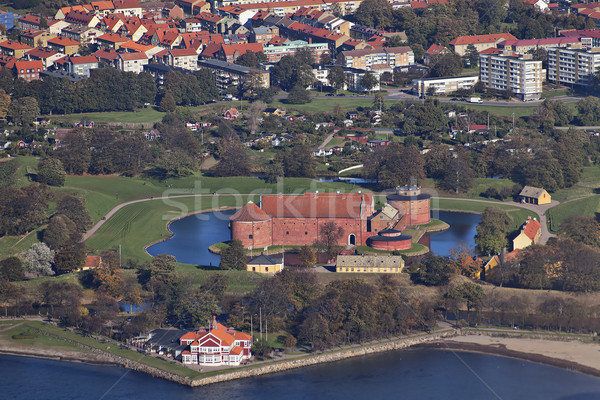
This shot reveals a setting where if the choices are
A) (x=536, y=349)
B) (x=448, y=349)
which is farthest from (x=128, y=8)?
(x=536, y=349)

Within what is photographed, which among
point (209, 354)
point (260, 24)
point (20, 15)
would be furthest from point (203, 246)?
point (20, 15)

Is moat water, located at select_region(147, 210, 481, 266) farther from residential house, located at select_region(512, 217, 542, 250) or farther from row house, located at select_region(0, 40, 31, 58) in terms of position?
row house, located at select_region(0, 40, 31, 58)

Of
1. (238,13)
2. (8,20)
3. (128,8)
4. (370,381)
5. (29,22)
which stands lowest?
(370,381)

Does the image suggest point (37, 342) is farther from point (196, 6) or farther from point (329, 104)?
point (196, 6)

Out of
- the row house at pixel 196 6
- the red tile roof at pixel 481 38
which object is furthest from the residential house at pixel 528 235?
the row house at pixel 196 6

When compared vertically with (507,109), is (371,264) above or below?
below

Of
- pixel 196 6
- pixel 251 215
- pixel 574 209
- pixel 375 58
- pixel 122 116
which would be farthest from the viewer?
pixel 196 6

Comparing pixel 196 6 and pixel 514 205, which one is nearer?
pixel 514 205

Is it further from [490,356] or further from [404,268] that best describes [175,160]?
[490,356]
